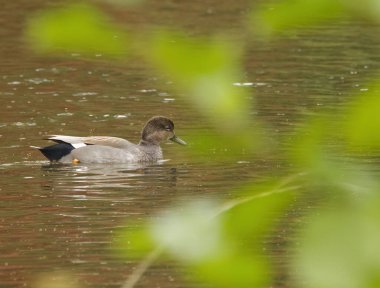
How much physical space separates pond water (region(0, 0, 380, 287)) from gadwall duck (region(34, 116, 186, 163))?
15 centimetres

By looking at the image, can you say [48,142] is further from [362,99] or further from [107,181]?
[362,99]

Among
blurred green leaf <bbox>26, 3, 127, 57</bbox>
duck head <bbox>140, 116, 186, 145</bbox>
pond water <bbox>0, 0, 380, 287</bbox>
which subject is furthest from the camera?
duck head <bbox>140, 116, 186, 145</bbox>

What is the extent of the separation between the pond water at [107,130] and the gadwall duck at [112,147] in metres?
0.15

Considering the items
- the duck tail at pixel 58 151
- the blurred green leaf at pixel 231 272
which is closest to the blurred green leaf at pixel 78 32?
the blurred green leaf at pixel 231 272

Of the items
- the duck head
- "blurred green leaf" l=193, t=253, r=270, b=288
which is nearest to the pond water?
the duck head

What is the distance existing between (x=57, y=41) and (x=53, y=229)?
847 centimetres

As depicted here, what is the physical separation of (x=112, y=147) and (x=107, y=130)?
1.54 meters

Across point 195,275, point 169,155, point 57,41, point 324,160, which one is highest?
point 57,41

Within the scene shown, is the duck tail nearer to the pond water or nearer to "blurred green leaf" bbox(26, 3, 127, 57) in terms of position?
the pond water

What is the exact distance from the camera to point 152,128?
1398 centimetres

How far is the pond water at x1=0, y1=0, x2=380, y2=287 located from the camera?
8.82 m

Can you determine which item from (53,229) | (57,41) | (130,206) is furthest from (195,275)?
(130,206)

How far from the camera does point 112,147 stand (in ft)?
44.3

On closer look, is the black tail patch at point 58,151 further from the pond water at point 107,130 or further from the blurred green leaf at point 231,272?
the blurred green leaf at point 231,272
